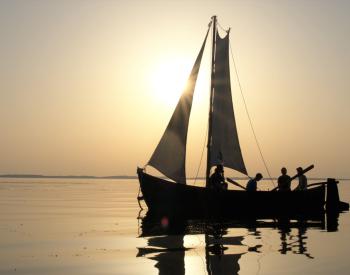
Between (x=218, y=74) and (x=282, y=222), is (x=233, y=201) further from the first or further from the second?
(x=218, y=74)

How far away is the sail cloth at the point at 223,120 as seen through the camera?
34.8m

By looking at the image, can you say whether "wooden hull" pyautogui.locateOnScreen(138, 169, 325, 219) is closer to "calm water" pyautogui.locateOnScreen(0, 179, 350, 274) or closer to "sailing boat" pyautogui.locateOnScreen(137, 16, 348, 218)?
"sailing boat" pyautogui.locateOnScreen(137, 16, 348, 218)

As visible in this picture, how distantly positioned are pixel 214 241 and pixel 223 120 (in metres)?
16.7

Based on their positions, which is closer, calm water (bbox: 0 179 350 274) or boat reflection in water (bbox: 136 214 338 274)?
calm water (bbox: 0 179 350 274)

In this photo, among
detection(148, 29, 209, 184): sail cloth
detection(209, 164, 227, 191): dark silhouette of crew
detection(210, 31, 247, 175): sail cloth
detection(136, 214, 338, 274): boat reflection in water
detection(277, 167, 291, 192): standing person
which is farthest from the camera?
detection(210, 31, 247, 175): sail cloth

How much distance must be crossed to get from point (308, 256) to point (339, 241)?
5.02 meters

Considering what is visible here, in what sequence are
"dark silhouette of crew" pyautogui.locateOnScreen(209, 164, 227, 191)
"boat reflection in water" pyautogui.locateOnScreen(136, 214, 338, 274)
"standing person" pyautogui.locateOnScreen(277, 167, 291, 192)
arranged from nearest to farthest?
"boat reflection in water" pyautogui.locateOnScreen(136, 214, 338, 274) < "dark silhouette of crew" pyautogui.locateOnScreen(209, 164, 227, 191) < "standing person" pyautogui.locateOnScreen(277, 167, 291, 192)

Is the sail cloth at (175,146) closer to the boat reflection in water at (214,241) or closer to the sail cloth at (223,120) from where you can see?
the sail cloth at (223,120)

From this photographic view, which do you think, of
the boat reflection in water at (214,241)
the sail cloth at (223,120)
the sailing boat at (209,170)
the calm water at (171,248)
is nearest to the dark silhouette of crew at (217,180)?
the sailing boat at (209,170)

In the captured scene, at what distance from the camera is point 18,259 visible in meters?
15.6

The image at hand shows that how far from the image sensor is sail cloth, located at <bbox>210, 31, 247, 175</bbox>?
114 feet

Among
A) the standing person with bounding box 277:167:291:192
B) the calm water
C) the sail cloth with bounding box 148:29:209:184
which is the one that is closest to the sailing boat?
the sail cloth with bounding box 148:29:209:184

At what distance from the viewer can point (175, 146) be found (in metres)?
33.3

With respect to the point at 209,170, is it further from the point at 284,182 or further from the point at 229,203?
the point at 284,182
